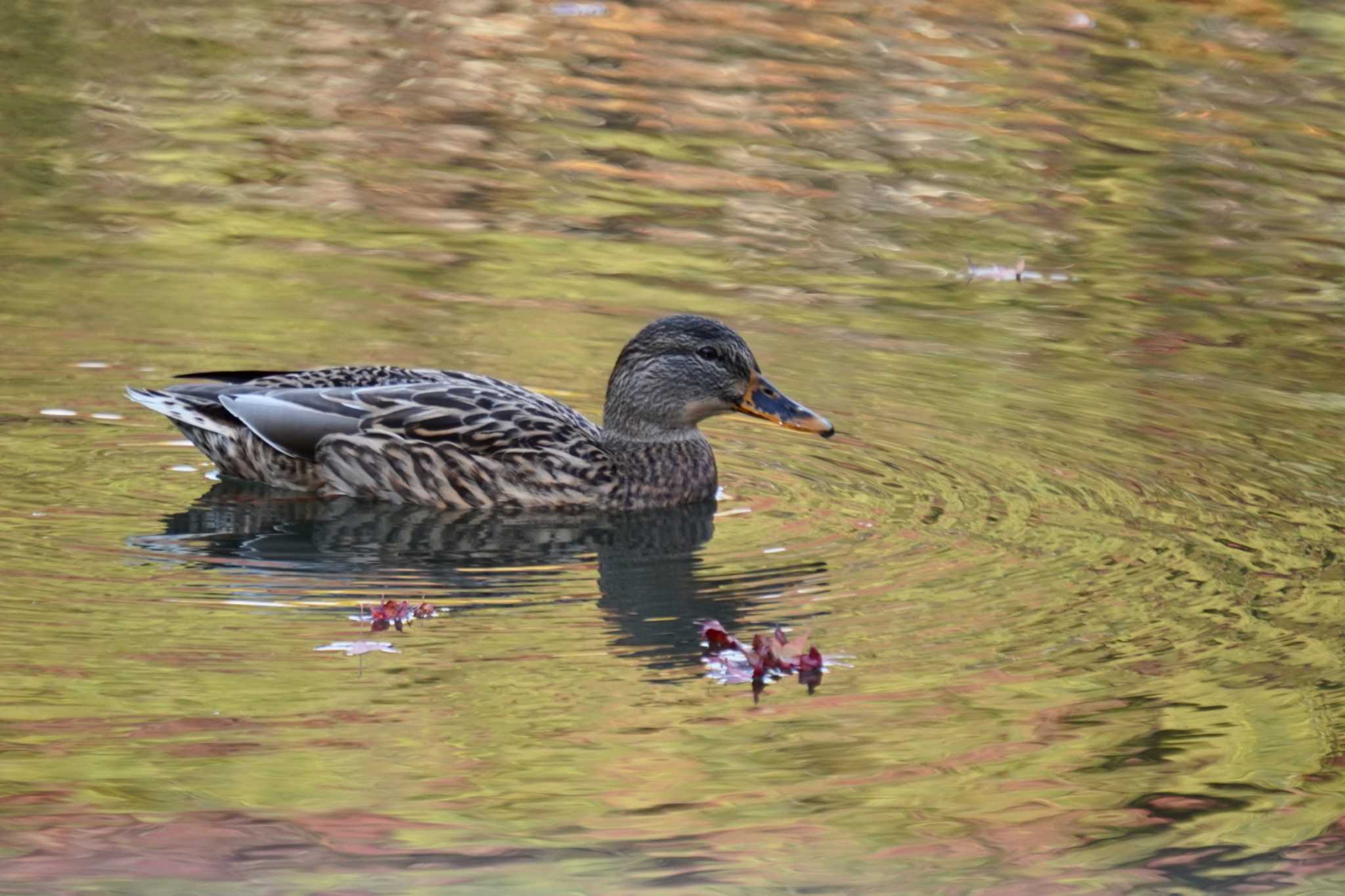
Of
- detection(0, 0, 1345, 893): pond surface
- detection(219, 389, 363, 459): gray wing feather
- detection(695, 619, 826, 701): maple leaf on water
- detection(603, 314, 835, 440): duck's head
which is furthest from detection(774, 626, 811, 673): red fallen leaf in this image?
detection(219, 389, 363, 459): gray wing feather

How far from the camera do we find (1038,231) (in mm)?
15781

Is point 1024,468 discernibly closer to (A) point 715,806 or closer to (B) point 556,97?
(A) point 715,806

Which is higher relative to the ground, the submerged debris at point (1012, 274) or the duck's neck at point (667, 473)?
the submerged debris at point (1012, 274)

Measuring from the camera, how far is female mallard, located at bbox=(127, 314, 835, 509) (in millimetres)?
10672

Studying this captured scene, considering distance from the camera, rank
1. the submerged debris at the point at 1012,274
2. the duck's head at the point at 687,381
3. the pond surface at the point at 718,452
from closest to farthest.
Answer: the pond surface at the point at 718,452 → the duck's head at the point at 687,381 → the submerged debris at the point at 1012,274

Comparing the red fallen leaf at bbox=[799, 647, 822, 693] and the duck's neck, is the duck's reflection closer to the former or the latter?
the duck's neck

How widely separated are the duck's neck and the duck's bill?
29 cm

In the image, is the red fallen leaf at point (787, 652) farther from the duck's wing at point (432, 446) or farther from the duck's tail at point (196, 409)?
the duck's tail at point (196, 409)

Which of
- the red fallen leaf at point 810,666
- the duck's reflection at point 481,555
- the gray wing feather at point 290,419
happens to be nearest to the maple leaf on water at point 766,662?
the red fallen leaf at point 810,666

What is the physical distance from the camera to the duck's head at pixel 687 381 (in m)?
11.0

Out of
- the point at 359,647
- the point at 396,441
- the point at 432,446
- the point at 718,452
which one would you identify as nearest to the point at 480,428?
the point at 432,446

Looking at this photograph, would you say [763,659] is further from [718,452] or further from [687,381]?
[718,452]

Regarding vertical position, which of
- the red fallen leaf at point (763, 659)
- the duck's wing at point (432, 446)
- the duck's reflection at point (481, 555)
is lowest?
the duck's reflection at point (481, 555)

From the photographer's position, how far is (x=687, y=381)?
1109 cm
